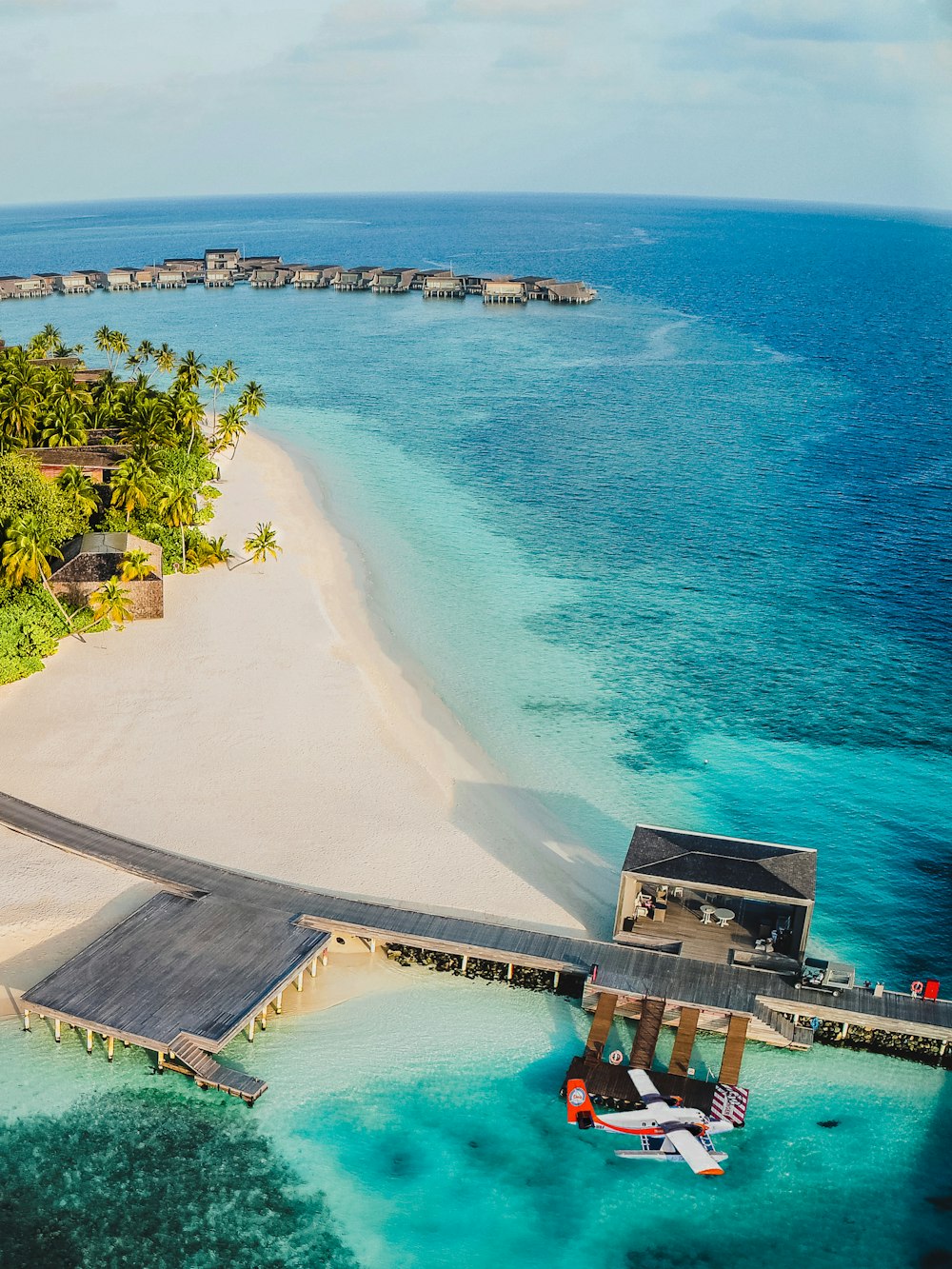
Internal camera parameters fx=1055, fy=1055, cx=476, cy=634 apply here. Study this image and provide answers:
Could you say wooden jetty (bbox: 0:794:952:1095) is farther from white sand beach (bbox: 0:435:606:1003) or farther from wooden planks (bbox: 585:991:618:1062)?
white sand beach (bbox: 0:435:606:1003)

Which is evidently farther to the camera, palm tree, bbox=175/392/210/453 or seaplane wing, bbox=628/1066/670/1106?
palm tree, bbox=175/392/210/453

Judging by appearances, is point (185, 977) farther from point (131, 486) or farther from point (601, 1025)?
point (131, 486)

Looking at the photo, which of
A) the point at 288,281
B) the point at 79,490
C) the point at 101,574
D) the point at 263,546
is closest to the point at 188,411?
the point at 79,490

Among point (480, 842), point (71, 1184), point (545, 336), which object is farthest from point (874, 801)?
point (545, 336)

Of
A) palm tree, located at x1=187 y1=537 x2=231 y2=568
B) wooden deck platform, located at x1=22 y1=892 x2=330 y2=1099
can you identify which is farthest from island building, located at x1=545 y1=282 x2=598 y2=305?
wooden deck platform, located at x1=22 y1=892 x2=330 y2=1099

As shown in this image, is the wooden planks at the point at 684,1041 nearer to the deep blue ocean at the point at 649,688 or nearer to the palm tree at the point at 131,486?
the deep blue ocean at the point at 649,688

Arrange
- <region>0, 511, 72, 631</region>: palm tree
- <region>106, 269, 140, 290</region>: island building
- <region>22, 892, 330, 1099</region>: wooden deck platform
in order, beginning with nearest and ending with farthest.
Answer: <region>22, 892, 330, 1099</region>: wooden deck platform → <region>0, 511, 72, 631</region>: palm tree → <region>106, 269, 140, 290</region>: island building
